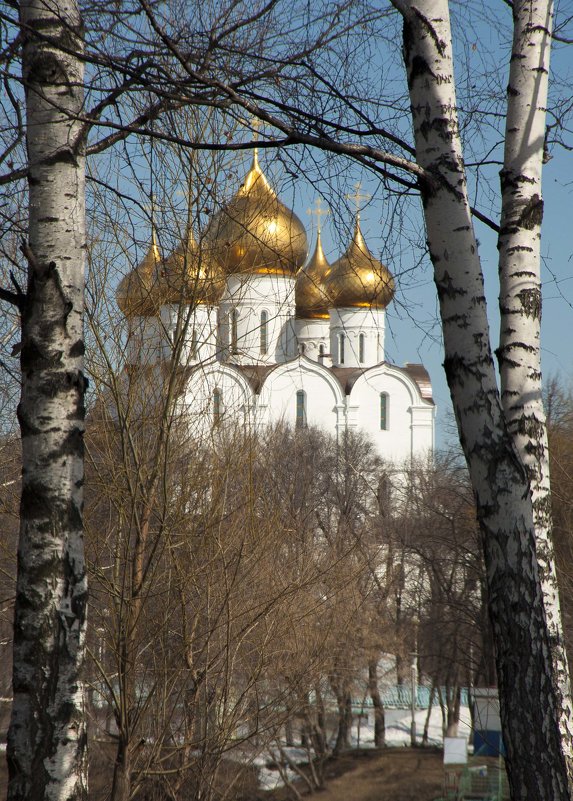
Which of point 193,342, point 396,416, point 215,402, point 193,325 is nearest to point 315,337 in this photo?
point 396,416

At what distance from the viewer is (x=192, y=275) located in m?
5.36

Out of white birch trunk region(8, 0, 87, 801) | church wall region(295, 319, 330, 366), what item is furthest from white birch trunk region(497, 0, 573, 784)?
church wall region(295, 319, 330, 366)

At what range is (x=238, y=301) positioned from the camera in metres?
5.66

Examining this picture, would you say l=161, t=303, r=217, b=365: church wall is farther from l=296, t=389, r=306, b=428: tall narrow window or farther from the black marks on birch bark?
l=296, t=389, r=306, b=428: tall narrow window

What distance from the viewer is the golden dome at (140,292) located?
5.59 meters

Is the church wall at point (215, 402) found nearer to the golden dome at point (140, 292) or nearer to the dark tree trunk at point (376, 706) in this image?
the golden dome at point (140, 292)

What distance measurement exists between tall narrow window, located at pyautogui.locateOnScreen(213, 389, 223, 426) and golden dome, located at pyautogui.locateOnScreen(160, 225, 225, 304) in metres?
1.19

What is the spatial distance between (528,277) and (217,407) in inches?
162

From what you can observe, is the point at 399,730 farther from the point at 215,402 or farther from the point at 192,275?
the point at 192,275

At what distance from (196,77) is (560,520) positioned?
44.6 feet

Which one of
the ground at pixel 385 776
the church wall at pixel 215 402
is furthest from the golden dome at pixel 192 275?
the ground at pixel 385 776

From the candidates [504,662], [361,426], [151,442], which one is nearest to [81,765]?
[504,662]

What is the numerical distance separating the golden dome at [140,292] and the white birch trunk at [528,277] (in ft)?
8.80

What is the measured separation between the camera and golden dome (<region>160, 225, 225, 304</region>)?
5207mm
